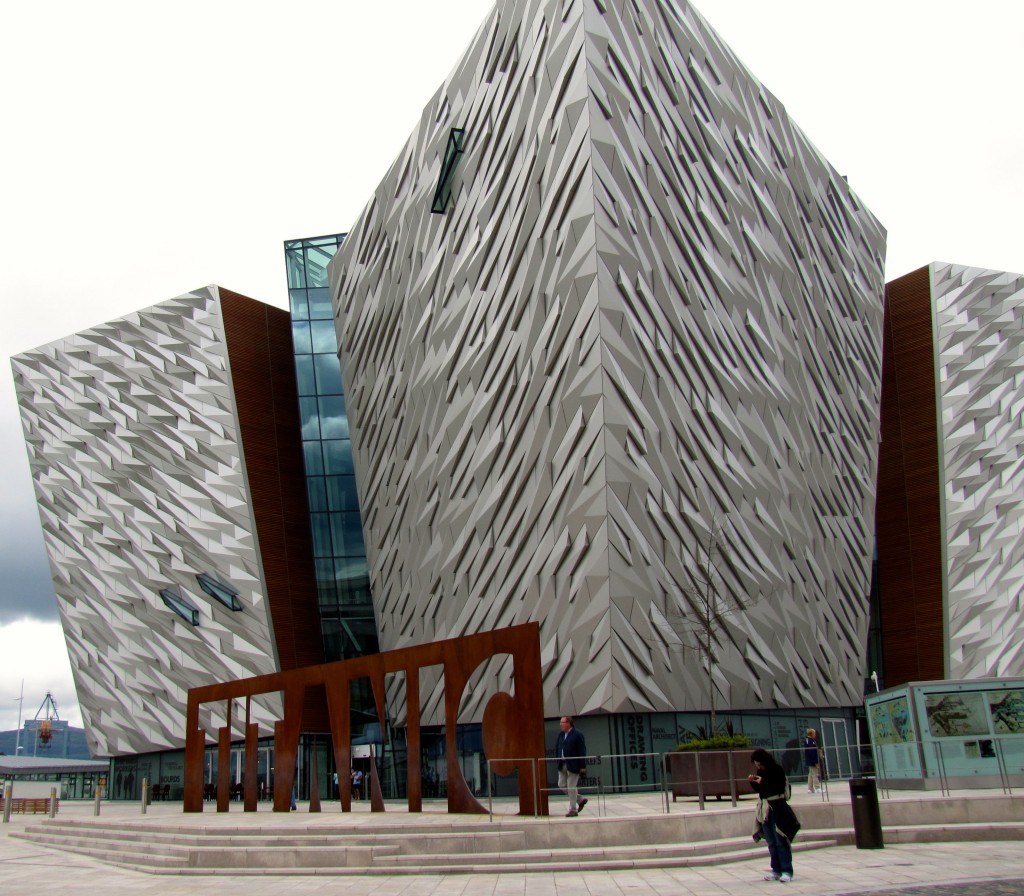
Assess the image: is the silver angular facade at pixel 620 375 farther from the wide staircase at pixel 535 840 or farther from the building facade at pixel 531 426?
the wide staircase at pixel 535 840

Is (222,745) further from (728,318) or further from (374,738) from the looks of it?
(728,318)

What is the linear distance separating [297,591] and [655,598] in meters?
16.9

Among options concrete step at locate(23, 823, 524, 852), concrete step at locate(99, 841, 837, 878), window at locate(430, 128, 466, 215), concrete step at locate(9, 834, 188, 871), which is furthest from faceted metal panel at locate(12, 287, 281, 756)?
concrete step at locate(99, 841, 837, 878)

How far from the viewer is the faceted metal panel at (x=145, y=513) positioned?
34938mm

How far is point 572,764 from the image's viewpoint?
14.9 m

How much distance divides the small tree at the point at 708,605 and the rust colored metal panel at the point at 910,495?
12883mm

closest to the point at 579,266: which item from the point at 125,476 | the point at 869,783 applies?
the point at 869,783

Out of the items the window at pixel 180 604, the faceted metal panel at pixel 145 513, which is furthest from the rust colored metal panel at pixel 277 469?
the window at pixel 180 604

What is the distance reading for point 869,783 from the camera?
13.0 metres

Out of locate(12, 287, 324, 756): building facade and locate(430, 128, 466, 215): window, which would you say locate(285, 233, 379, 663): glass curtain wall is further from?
locate(430, 128, 466, 215): window

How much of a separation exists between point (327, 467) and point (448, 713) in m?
22.4

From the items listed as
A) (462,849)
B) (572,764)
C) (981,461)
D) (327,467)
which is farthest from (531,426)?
(981,461)

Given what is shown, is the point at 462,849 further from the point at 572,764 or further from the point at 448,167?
the point at 448,167

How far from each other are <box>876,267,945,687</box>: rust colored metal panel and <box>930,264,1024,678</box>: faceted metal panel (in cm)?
54
